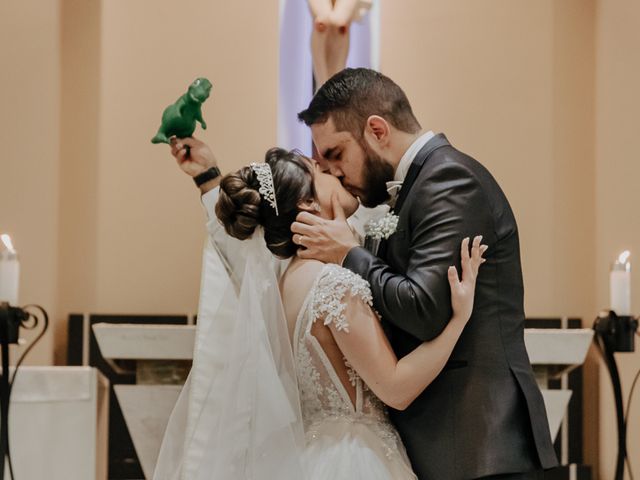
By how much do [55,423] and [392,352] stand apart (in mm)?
1719

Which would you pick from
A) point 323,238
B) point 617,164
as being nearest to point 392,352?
point 323,238

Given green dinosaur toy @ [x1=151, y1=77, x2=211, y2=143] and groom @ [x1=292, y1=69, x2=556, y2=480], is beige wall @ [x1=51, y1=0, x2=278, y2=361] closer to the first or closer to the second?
green dinosaur toy @ [x1=151, y1=77, x2=211, y2=143]

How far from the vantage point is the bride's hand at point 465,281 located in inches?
94.0

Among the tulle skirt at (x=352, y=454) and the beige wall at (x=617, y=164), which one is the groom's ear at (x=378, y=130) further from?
the beige wall at (x=617, y=164)

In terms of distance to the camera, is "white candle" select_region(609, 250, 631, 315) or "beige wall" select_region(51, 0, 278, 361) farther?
"beige wall" select_region(51, 0, 278, 361)

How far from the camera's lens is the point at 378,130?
8.82 ft

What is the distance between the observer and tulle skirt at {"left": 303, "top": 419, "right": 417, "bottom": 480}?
2484mm

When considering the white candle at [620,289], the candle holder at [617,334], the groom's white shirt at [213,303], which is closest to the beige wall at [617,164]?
the white candle at [620,289]

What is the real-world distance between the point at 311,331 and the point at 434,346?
0.33 m

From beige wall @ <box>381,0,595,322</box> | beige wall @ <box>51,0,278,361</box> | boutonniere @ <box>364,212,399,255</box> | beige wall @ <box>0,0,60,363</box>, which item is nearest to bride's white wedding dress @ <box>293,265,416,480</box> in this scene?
boutonniere @ <box>364,212,399,255</box>

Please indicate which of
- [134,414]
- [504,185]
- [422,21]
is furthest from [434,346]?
[422,21]

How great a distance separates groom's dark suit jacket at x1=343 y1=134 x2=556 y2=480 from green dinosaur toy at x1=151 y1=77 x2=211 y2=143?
124 cm

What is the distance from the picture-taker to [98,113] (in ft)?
17.0

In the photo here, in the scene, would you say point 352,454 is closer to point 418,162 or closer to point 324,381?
point 324,381
